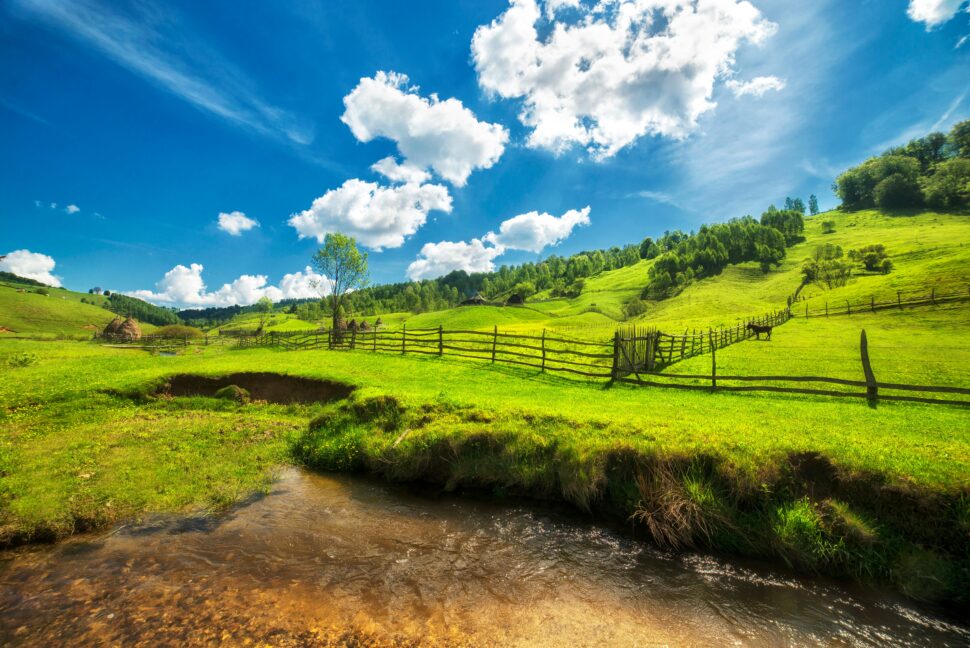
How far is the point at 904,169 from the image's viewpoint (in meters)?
121

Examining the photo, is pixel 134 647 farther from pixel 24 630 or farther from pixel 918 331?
pixel 918 331

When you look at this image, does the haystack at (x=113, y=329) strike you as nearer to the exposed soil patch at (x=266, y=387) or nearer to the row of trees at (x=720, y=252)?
the exposed soil patch at (x=266, y=387)

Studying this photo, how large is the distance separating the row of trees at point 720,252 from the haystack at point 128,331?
Result: 103485 millimetres

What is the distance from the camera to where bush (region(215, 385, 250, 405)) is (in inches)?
591

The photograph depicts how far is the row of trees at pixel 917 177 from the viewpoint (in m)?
105

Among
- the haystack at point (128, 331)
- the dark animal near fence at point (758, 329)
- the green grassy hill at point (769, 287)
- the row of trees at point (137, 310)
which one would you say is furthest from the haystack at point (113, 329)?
the row of trees at point (137, 310)

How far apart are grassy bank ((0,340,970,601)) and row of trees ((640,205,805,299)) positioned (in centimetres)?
9336

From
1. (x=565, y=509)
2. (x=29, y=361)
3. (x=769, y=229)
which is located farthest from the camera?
(x=769, y=229)

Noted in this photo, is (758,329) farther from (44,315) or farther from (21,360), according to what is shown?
(44,315)

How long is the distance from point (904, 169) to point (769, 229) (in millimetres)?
58532

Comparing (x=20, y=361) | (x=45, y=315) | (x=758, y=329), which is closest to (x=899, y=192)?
(x=758, y=329)

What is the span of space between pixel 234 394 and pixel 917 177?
181182mm

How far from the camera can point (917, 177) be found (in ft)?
389

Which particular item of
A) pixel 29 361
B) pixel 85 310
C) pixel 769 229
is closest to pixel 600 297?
pixel 769 229
